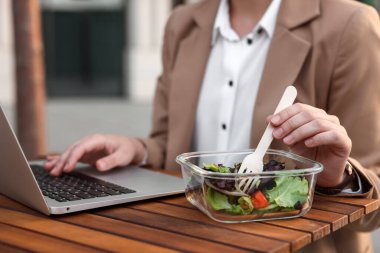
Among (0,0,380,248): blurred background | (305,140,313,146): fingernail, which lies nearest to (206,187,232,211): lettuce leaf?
(305,140,313,146): fingernail

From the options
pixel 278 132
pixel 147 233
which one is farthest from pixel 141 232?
pixel 278 132

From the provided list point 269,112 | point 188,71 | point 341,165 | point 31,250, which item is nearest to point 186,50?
point 188,71

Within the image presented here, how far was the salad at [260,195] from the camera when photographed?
119 centimetres

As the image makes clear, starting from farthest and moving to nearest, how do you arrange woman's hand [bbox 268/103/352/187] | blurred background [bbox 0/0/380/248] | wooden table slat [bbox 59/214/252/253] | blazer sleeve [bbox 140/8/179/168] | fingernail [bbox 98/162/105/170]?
blurred background [bbox 0/0/380/248] < blazer sleeve [bbox 140/8/179/168] < fingernail [bbox 98/162/105/170] < woman's hand [bbox 268/103/352/187] < wooden table slat [bbox 59/214/252/253]

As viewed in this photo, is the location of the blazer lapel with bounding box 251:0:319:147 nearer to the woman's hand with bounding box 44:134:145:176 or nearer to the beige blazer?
the beige blazer

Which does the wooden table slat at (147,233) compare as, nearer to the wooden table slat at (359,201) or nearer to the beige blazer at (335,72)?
the wooden table slat at (359,201)

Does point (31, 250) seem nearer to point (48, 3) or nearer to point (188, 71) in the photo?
point (188, 71)

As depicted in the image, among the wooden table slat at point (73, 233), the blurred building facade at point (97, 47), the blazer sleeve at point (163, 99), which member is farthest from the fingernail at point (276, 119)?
the blurred building facade at point (97, 47)

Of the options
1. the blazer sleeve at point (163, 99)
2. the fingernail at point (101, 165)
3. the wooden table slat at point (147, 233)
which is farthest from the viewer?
the blazer sleeve at point (163, 99)

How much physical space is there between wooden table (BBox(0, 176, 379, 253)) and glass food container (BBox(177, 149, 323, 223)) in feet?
0.06

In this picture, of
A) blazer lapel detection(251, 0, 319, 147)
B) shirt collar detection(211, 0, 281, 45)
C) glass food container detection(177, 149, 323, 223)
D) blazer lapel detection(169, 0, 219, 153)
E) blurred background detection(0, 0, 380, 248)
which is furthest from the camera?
blurred background detection(0, 0, 380, 248)

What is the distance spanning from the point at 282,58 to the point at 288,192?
69 centimetres

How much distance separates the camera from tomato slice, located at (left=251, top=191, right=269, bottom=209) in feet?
3.92

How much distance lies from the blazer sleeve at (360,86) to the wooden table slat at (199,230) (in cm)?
62
